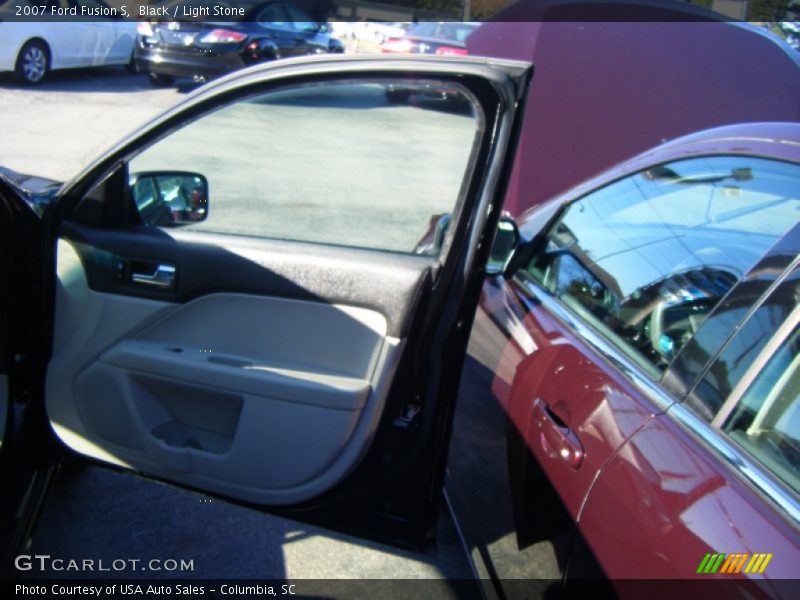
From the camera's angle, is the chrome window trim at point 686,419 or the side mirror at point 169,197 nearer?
the chrome window trim at point 686,419

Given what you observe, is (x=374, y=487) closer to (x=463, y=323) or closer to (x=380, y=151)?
(x=463, y=323)

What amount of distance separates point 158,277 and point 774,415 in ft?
5.41

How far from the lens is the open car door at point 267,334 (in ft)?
7.00

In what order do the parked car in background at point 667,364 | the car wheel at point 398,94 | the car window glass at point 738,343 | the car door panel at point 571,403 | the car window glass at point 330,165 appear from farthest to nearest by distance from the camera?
the car window glass at point 330,165 → the car wheel at point 398,94 → the car door panel at point 571,403 → the car window glass at point 738,343 → the parked car in background at point 667,364

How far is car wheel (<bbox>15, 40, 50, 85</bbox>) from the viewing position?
39.5 ft

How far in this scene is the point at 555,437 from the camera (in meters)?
1.92

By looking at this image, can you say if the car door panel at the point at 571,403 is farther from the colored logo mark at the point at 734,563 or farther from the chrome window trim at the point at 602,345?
the colored logo mark at the point at 734,563

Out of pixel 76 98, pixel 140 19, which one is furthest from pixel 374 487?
pixel 140 19

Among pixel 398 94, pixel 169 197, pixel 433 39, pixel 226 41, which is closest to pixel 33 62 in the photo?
pixel 226 41

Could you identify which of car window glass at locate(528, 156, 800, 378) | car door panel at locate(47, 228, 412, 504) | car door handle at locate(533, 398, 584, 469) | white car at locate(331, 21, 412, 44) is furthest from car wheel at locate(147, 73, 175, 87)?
car door handle at locate(533, 398, 584, 469)

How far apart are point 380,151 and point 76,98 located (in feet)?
15.8

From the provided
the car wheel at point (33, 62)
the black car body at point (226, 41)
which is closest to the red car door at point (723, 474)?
the black car body at point (226, 41)

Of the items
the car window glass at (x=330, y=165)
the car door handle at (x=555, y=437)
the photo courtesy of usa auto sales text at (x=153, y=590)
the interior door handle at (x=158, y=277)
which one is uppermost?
the interior door handle at (x=158, y=277)

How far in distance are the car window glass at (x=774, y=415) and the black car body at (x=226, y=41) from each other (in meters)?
10.6
